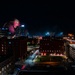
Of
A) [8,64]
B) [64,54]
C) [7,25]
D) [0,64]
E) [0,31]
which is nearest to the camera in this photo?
[0,64]

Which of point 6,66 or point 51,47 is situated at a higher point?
point 51,47

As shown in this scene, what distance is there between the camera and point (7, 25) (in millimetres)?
49906

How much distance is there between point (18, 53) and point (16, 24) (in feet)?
82.4

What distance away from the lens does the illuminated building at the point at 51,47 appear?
31.0 m

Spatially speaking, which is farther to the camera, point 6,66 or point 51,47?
point 51,47

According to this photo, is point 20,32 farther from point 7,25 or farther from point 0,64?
point 0,64

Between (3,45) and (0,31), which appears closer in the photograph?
(3,45)

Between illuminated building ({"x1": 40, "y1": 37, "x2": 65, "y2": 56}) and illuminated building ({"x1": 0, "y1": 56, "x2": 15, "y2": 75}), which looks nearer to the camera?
illuminated building ({"x1": 0, "y1": 56, "x2": 15, "y2": 75})

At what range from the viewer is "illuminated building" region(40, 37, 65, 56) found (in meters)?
31.0

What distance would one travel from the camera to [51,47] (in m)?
31.5

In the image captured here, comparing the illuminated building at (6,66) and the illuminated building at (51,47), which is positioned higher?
the illuminated building at (51,47)

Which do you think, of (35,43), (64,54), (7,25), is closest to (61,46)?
(64,54)

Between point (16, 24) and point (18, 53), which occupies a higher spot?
point (16, 24)

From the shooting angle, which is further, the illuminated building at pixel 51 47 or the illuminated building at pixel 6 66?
the illuminated building at pixel 51 47
